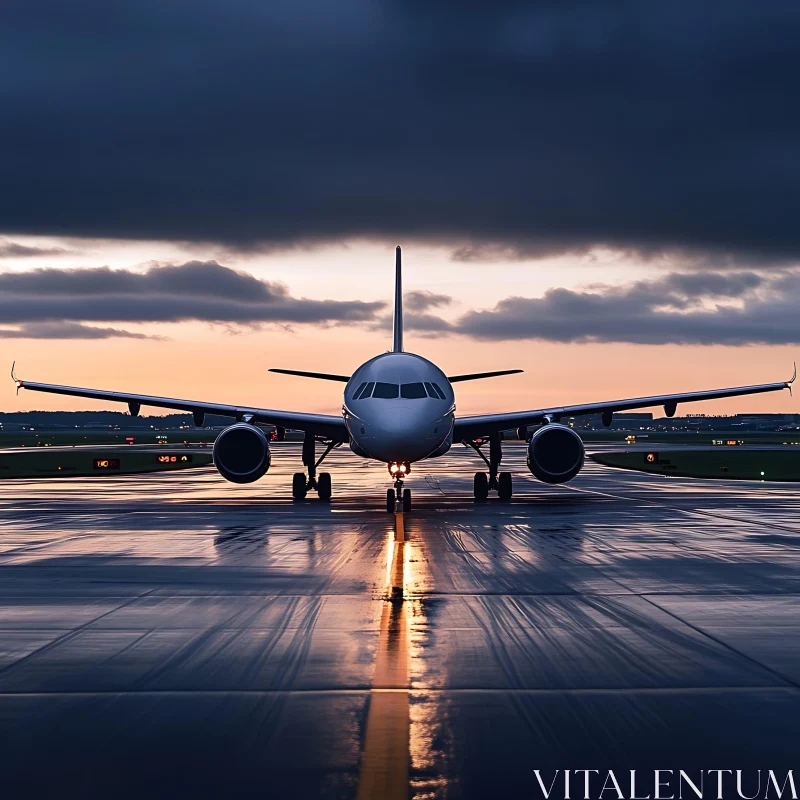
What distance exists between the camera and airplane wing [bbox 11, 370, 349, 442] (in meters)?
31.2

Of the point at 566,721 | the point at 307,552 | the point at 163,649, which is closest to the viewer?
the point at 566,721

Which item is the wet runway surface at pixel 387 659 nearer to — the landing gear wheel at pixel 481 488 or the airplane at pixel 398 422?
the airplane at pixel 398 422

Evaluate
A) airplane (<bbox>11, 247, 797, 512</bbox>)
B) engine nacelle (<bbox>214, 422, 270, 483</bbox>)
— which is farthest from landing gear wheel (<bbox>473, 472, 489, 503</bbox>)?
engine nacelle (<bbox>214, 422, 270, 483</bbox>)

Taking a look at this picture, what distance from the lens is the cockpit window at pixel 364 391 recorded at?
27.1 meters

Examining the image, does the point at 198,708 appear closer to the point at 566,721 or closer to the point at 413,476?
the point at 566,721

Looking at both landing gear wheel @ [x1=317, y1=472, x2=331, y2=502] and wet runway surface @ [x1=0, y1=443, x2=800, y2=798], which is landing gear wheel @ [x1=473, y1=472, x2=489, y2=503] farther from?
wet runway surface @ [x1=0, y1=443, x2=800, y2=798]

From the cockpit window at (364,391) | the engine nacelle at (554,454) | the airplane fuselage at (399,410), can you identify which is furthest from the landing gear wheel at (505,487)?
the cockpit window at (364,391)

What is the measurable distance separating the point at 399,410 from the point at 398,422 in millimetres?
414

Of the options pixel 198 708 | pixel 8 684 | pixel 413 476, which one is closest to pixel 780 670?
pixel 198 708

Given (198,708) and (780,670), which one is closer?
(198,708)

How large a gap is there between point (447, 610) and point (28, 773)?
6.39 m

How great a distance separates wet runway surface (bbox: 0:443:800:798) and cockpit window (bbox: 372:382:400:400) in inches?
252

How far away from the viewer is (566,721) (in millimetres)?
7211

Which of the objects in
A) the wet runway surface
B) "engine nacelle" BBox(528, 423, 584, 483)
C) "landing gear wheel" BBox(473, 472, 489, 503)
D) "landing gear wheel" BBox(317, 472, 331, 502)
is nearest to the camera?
the wet runway surface
